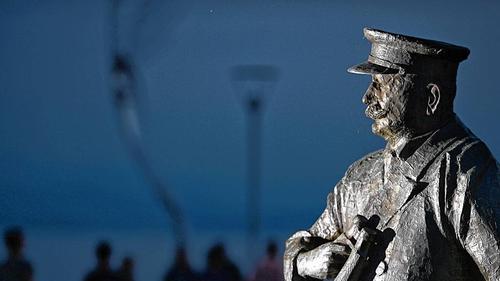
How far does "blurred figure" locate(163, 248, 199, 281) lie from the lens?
1439 centimetres

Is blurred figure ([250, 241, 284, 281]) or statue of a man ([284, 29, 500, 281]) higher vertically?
statue of a man ([284, 29, 500, 281])

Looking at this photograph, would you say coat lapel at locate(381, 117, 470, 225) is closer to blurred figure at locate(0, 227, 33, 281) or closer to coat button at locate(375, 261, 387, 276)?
coat button at locate(375, 261, 387, 276)

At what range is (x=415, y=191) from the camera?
8.48 metres

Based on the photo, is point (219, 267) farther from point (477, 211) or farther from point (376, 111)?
point (477, 211)

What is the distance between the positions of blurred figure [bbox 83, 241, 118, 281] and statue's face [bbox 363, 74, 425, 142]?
581cm

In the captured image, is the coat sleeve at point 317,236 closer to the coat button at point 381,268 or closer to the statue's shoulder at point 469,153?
the coat button at point 381,268

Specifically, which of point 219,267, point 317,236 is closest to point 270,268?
point 219,267

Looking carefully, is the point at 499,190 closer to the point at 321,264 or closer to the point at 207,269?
the point at 321,264

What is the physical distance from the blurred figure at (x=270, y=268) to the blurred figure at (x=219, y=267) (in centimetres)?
12

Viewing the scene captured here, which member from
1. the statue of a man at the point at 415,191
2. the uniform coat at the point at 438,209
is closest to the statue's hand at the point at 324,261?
the statue of a man at the point at 415,191

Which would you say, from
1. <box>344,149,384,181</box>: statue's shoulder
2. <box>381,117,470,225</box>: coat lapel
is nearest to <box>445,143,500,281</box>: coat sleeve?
<box>381,117,470,225</box>: coat lapel

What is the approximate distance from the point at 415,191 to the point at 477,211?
26 centimetres

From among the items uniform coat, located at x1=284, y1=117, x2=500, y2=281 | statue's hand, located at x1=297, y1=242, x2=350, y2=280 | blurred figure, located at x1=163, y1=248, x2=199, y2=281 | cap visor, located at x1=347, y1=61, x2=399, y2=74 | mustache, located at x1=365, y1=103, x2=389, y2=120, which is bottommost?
blurred figure, located at x1=163, y1=248, x2=199, y2=281

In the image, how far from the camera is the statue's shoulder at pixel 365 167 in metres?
8.73
